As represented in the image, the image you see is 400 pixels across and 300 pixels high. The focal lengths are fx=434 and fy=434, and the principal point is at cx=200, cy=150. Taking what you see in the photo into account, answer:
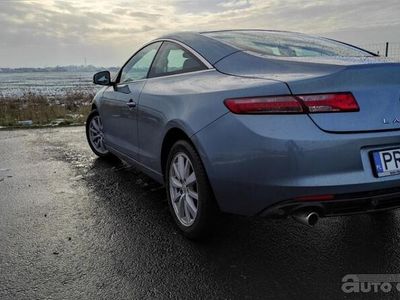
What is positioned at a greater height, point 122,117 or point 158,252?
point 122,117

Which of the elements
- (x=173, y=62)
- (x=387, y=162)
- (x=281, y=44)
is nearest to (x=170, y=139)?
(x=173, y=62)

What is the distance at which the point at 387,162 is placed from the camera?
8.29 ft

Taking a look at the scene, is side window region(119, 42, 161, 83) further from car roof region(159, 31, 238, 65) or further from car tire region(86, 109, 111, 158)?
→ car tire region(86, 109, 111, 158)

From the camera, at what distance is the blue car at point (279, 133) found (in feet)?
8.12

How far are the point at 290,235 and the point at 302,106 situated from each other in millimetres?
1287

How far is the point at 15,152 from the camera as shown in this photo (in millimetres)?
7035

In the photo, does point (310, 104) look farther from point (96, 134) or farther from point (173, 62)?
point (96, 134)

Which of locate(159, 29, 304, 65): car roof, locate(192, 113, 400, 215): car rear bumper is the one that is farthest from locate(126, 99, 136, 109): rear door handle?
locate(192, 113, 400, 215): car rear bumper

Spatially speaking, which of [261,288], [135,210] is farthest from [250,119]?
[135,210]

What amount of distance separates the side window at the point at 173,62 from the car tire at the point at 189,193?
665 millimetres

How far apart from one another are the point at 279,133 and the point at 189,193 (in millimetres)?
1042

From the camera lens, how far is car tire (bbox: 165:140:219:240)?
119 inches

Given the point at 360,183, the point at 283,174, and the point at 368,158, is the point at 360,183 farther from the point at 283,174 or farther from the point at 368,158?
the point at 283,174

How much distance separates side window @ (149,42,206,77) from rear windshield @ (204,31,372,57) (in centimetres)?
28
